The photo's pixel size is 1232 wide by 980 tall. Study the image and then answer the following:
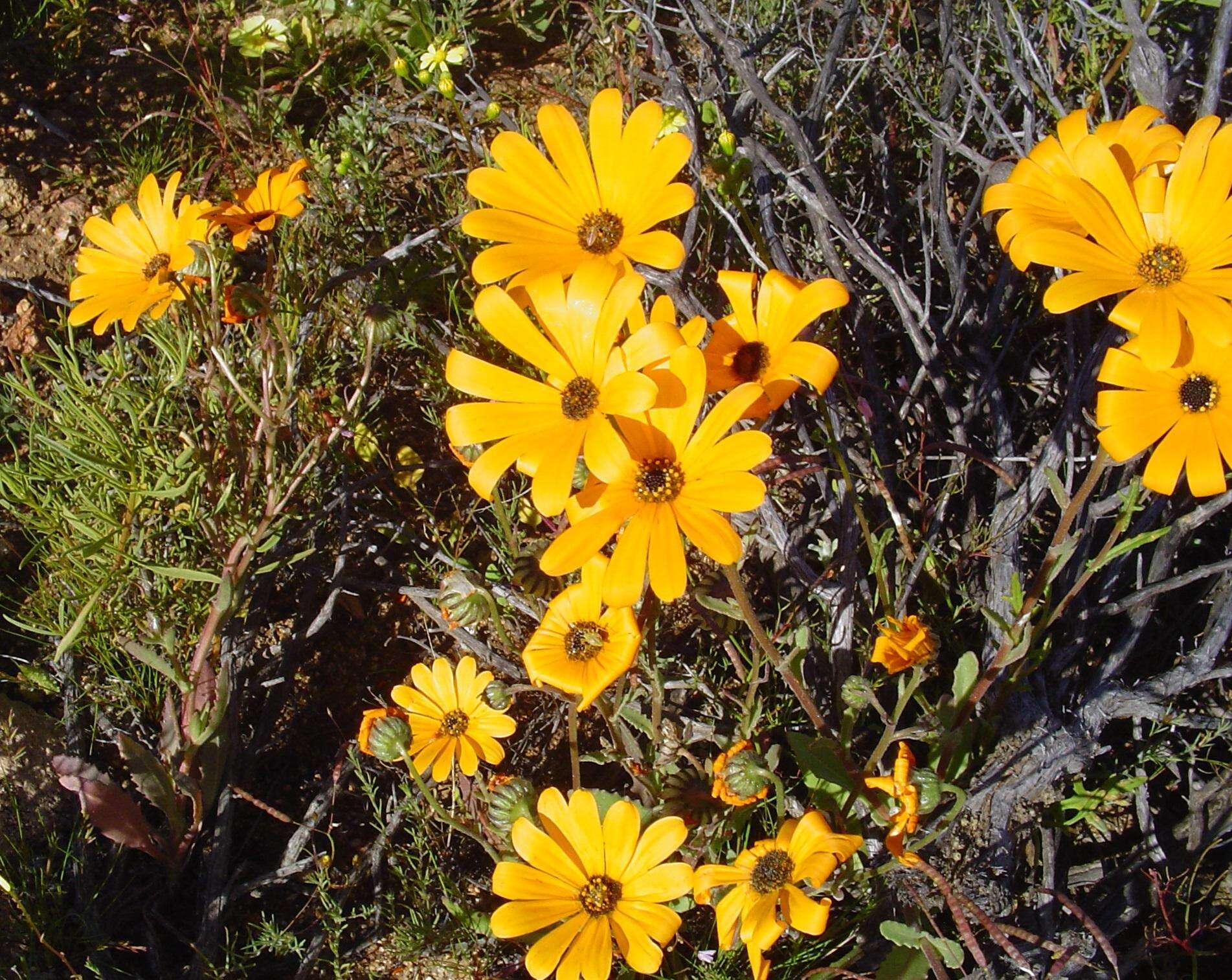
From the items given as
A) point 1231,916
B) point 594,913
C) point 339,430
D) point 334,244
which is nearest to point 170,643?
point 339,430

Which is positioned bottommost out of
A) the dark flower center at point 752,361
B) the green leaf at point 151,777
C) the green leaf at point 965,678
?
the green leaf at point 151,777

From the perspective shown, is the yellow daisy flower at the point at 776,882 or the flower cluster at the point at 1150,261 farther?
the yellow daisy flower at the point at 776,882

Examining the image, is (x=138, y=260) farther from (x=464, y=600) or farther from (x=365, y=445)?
(x=464, y=600)

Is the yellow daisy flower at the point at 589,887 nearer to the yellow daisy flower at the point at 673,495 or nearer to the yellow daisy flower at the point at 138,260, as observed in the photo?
the yellow daisy flower at the point at 673,495

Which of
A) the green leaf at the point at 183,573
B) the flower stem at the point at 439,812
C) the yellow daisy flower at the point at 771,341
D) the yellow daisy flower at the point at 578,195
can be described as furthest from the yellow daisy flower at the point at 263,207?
the flower stem at the point at 439,812

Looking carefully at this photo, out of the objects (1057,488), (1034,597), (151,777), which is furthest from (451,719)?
(1057,488)

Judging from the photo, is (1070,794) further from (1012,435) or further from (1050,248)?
(1050,248)

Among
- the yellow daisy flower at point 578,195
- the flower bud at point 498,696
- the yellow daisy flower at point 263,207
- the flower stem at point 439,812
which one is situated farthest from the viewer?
the yellow daisy flower at point 263,207

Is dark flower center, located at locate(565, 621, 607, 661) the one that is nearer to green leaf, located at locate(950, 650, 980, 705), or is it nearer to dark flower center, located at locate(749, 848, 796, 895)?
dark flower center, located at locate(749, 848, 796, 895)
